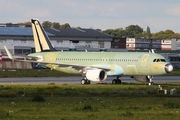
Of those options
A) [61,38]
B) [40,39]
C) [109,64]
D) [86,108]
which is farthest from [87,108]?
[61,38]

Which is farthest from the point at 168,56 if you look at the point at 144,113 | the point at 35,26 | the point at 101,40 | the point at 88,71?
the point at 144,113

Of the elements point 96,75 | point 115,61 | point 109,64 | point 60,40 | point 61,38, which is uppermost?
point 61,38

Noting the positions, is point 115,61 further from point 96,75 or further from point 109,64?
point 96,75

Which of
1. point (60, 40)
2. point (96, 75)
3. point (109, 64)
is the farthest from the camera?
point (60, 40)

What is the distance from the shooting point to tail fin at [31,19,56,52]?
269ft

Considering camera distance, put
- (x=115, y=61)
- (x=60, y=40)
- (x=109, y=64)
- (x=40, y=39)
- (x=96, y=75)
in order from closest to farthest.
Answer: (x=96, y=75)
(x=115, y=61)
(x=109, y=64)
(x=40, y=39)
(x=60, y=40)

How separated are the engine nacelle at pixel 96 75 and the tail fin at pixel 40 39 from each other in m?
13.9

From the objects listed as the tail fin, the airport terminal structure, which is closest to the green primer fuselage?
the tail fin

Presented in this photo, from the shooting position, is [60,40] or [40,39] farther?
[60,40]

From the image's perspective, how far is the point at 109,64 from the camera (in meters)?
71.1

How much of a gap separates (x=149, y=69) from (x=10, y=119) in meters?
40.0

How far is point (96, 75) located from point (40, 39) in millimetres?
16355

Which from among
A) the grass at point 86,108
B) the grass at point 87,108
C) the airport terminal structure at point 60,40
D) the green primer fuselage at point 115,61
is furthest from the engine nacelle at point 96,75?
the airport terminal structure at point 60,40

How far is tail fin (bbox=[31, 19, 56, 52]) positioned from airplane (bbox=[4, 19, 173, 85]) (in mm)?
3193
